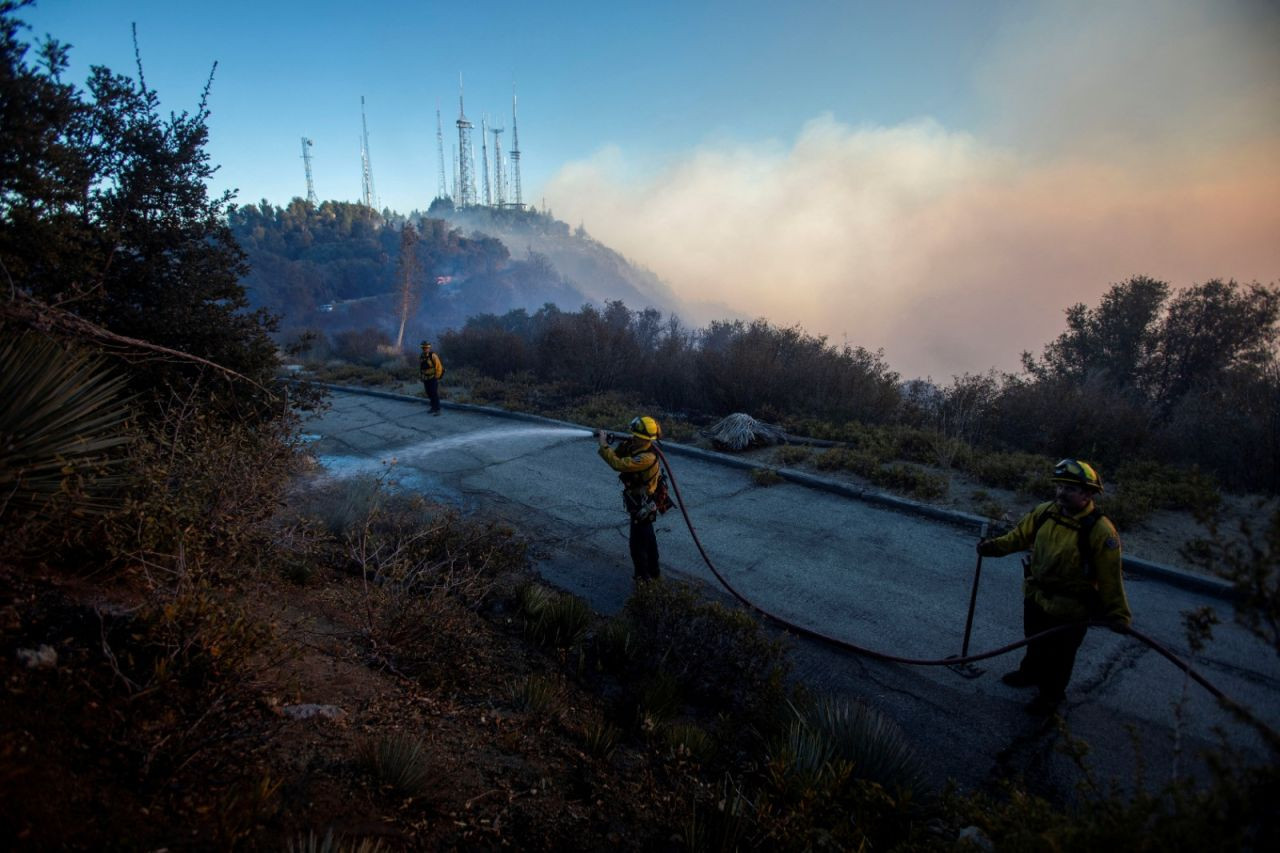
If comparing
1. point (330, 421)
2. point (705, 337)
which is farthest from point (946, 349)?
point (330, 421)

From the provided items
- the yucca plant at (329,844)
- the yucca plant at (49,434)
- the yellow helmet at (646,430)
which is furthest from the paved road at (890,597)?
the yucca plant at (49,434)

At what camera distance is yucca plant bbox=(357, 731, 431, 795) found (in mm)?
2616

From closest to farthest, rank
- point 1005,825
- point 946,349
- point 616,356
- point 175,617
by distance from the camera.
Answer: point 1005,825 → point 175,617 → point 616,356 → point 946,349

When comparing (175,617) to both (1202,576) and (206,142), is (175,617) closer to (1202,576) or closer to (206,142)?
(206,142)

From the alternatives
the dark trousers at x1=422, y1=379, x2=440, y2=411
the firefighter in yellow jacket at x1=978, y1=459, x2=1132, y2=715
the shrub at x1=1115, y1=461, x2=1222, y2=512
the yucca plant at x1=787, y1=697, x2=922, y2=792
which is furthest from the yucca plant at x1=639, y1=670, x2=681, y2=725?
the dark trousers at x1=422, y1=379, x2=440, y2=411

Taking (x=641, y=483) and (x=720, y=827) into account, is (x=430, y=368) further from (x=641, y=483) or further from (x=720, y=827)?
(x=720, y=827)

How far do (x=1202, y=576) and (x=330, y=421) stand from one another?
48.9 feet

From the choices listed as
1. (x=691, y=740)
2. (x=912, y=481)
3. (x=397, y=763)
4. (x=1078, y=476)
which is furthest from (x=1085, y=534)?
(x=912, y=481)

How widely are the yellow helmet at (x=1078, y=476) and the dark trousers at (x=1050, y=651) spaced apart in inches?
36.5

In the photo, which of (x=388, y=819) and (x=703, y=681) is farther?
(x=703, y=681)

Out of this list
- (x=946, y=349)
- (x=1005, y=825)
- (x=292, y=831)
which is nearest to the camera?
(x=292, y=831)

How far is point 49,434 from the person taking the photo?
3342mm

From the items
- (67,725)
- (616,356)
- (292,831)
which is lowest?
(292,831)

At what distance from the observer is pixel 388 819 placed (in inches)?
97.4
